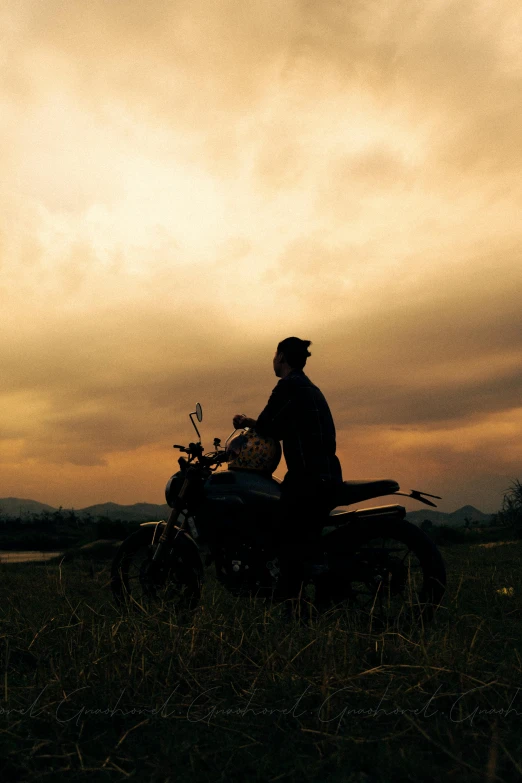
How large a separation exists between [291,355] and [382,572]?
6.01ft

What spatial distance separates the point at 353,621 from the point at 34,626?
7.13 feet

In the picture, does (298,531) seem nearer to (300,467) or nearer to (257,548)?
(257,548)

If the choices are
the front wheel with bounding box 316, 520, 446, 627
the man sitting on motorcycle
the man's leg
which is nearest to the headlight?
the man sitting on motorcycle

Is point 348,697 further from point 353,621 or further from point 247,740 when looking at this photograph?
point 353,621

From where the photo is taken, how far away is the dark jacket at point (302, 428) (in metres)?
5.30

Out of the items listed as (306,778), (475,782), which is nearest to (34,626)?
(306,778)

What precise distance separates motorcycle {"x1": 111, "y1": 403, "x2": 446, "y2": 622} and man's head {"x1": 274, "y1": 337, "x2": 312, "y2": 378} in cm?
78

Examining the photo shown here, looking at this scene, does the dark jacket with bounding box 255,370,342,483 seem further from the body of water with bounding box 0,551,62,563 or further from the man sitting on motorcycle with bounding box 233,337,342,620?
the body of water with bounding box 0,551,62,563

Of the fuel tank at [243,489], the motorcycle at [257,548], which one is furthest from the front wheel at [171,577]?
the fuel tank at [243,489]

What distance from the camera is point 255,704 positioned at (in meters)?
3.09

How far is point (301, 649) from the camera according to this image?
11.8 feet

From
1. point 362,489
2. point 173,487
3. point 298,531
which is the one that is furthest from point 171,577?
point 362,489

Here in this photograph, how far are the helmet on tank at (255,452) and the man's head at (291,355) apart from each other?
0.57 metres

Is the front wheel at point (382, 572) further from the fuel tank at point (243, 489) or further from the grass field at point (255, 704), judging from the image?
the fuel tank at point (243, 489)
